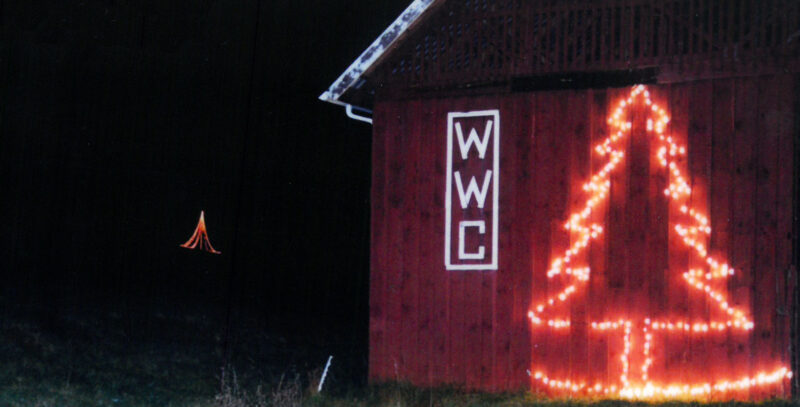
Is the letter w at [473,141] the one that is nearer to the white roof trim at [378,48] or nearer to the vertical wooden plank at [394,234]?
the vertical wooden plank at [394,234]

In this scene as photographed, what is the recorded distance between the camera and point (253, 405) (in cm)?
1254

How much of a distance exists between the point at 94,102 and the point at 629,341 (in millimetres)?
14328

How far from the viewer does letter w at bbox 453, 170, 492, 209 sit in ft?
45.4

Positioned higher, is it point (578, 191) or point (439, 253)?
point (578, 191)

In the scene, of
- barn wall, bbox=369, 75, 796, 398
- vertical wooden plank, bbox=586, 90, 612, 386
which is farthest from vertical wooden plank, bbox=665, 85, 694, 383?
vertical wooden plank, bbox=586, 90, 612, 386

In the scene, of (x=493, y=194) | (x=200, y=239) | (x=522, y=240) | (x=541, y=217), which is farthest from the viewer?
(x=200, y=239)

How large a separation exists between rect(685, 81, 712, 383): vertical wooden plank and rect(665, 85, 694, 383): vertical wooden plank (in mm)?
61

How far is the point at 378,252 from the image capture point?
1452cm

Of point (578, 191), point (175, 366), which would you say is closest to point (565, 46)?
point (578, 191)

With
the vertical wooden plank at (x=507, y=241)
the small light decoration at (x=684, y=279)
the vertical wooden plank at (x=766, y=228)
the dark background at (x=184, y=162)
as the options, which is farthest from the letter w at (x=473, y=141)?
the dark background at (x=184, y=162)

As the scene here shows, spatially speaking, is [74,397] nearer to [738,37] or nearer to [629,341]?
[629,341]

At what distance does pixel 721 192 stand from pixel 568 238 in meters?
1.97

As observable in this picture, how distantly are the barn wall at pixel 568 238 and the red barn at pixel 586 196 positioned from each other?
2cm

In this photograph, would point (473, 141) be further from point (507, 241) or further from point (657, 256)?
point (657, 256)
